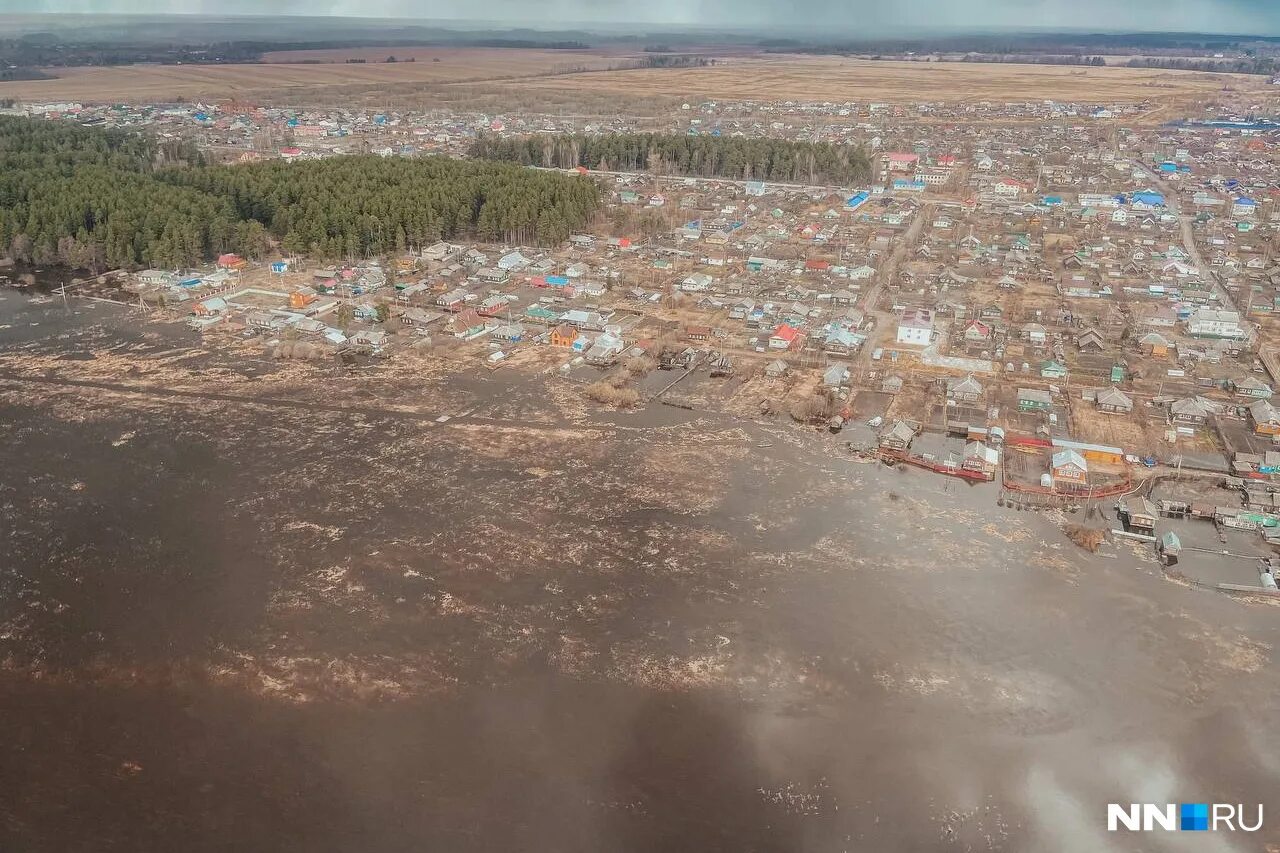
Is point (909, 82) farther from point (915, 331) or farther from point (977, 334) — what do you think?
point (915, 331)

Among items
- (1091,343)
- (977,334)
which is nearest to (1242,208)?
(1091,343)

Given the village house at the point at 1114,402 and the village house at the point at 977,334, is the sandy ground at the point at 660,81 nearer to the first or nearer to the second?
the village house at the point at 977,334

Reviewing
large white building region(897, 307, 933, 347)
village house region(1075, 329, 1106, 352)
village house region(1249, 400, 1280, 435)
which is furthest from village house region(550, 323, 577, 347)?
village house region(1249, 400, 1280, 435)

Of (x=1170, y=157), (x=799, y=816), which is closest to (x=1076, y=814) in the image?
(x=799, y=816)

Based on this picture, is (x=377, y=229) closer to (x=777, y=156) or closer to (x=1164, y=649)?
(x=777, y=156)

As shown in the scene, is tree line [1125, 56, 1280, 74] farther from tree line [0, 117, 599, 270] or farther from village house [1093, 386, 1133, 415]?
village house [1093, 386, 1133, 415]

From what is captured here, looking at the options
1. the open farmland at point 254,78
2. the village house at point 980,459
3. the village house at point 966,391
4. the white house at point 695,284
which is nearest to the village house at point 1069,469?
the village house at point 980,459
